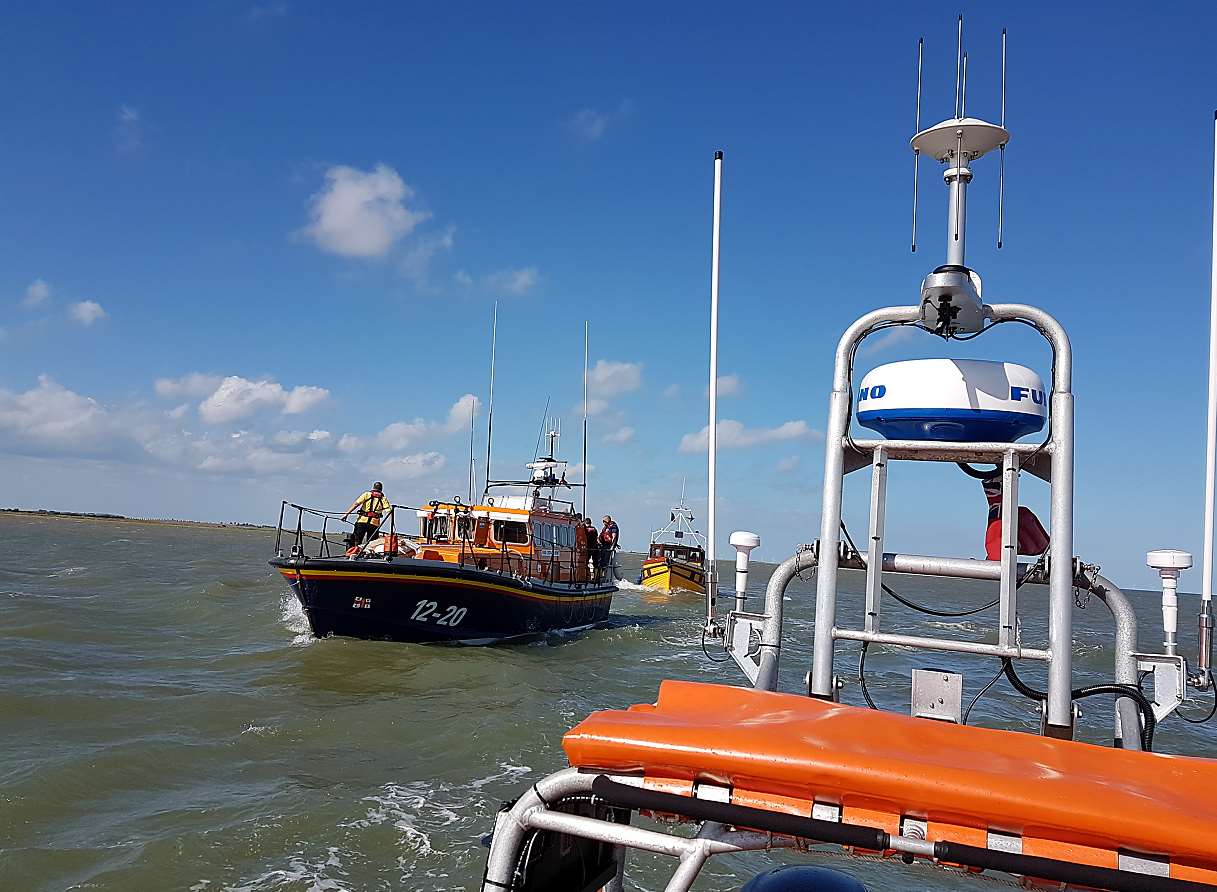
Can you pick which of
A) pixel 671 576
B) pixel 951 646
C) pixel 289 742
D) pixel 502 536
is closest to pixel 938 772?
pixel 951 646

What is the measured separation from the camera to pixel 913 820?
1.99 meters

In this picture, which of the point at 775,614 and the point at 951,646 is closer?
the point at 951,646

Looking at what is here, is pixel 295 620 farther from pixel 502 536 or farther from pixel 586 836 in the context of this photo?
pixel 586 836

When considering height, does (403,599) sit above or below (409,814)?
above

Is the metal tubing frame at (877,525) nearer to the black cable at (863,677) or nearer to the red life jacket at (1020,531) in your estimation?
the black cable at (863,677)

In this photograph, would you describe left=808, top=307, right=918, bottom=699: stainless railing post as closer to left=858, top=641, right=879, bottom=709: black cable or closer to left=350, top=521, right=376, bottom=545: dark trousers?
left=858, top=641, right=879, bottom=709: black cable

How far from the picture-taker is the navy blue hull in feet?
50.6

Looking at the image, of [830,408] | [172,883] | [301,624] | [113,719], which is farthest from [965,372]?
[301,624]

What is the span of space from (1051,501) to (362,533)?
16557 millimetres

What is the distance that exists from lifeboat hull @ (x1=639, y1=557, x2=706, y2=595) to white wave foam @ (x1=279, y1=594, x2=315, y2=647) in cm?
1682

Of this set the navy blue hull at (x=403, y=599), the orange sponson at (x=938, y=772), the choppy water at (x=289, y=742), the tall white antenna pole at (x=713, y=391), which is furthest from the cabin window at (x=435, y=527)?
the orange sponson at (x=938, y=772)

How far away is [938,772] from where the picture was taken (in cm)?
197

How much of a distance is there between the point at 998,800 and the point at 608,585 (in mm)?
21908

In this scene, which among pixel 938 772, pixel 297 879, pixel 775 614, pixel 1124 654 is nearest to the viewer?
pixel 938 772
